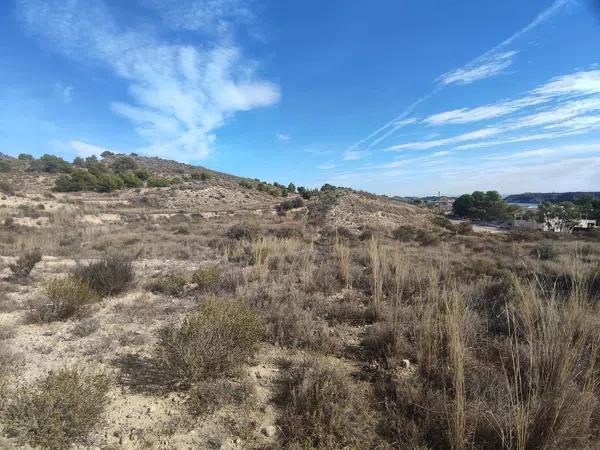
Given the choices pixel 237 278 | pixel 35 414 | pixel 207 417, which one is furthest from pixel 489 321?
pixel 35 414

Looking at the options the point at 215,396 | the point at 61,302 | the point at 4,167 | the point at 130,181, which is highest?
the point at 4,167

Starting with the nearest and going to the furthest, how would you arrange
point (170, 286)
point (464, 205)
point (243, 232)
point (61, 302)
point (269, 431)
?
point (269, 431), point (61, 302), point (170, 286), point (243, 232), point (464, 205)

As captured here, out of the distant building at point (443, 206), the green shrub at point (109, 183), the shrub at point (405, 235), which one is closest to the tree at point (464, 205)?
the distant building at point (443, 206)

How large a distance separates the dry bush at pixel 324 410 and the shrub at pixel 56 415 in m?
1.65

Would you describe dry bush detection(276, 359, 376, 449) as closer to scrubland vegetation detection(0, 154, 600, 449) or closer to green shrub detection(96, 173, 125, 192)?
scrubland vegetation detection(0, 154, 600, 449)

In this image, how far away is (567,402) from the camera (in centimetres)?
233

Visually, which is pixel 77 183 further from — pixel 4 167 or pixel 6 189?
pixel 4 167

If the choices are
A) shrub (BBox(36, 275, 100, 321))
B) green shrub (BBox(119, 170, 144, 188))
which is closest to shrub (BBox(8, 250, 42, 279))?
shrub (BBox(36, 275, 100, 321))

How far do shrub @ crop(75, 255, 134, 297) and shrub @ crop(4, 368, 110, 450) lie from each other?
3.68 meters

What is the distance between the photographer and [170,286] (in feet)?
21.7

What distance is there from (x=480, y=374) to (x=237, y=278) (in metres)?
4.81

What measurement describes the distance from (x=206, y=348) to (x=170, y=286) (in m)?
3.63

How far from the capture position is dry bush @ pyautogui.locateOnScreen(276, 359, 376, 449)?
8.52 ft

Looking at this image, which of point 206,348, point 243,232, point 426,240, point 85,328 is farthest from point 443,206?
point 206,348
